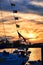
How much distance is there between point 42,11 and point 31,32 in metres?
8.38

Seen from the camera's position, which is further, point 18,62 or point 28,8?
point 28,8

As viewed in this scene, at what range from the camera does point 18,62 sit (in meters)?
29.6

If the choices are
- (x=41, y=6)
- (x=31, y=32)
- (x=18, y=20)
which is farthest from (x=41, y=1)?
(x=31, y=32)

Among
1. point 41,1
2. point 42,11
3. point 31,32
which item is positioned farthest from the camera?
point 41,1

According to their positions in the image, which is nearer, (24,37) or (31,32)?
(24,37)

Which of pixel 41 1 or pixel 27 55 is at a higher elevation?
pixel 41 1

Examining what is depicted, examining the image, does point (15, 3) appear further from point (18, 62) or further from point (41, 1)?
point (18, 62)

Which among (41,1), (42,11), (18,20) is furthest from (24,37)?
(41,1)

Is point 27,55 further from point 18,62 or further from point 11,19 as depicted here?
point 11,19

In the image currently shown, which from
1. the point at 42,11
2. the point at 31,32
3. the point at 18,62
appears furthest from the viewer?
the point at 42,11

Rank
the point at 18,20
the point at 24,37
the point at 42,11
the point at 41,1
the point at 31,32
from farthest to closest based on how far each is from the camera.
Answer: the point at 41,1 → the point at 42,11 → the point at 18,20 → the point at 31,32 → the point at 24,37

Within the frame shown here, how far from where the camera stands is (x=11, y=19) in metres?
38.8

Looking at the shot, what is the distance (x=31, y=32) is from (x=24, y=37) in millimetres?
2226

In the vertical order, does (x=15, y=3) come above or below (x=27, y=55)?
above
